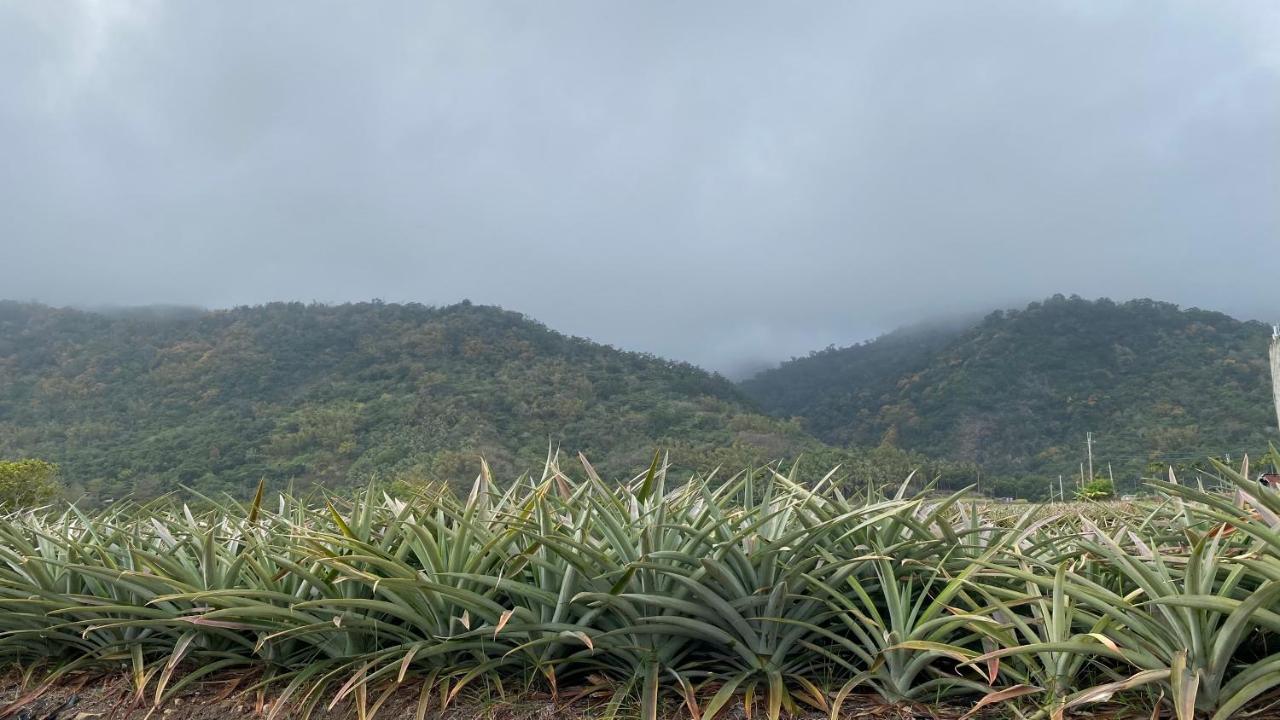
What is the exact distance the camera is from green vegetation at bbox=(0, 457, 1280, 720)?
5.85 ft

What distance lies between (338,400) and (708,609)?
56.5 meters

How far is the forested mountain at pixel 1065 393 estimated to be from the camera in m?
45.8

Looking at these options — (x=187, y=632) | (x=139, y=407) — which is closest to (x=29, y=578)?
(x=187, y=632)

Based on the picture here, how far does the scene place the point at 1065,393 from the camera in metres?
57.0

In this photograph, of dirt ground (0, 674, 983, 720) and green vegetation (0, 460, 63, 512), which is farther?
green vegetation (0, 460, 63, 512)

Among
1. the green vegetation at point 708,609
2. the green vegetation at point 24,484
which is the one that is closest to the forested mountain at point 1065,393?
the green vegetation at point 708,609

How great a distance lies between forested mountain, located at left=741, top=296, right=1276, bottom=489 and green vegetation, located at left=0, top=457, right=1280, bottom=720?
41.1 m

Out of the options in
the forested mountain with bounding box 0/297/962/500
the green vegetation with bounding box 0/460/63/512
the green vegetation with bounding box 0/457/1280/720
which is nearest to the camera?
the green vegetation with bounding box 0/457/1280/720

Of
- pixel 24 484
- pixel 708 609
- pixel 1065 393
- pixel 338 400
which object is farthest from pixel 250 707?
pixel 1065 393

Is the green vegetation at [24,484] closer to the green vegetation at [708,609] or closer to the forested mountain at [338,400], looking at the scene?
the forested mountain at [338,400]

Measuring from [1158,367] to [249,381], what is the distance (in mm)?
66053

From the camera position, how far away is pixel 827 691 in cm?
198

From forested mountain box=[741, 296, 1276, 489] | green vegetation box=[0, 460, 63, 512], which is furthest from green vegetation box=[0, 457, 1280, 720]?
forested mountain box=[741, 296, 1276, 489]

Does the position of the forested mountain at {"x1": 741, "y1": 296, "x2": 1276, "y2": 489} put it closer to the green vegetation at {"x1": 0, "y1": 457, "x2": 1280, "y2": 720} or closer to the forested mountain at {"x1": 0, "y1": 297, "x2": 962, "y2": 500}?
the forested mountain at {"x1": 0, "y1": 297, "x2": 962, "y2": 500}
